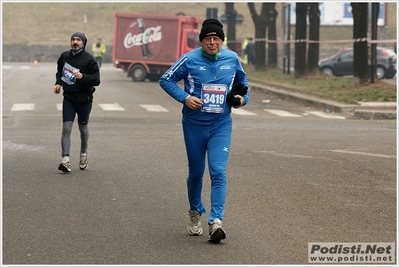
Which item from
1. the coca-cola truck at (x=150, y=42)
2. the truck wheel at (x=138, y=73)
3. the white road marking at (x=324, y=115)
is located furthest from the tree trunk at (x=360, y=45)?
the truck wheel at (x=138, y=73)

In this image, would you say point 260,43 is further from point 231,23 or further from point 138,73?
point 231,23

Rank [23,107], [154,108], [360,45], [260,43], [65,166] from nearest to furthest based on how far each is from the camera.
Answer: [65,166] < [23,107] < [154,108] < [360,45] < [260,43]

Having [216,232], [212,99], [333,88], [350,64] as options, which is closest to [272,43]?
[350,64]

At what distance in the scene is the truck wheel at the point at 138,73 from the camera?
39594 millimetres

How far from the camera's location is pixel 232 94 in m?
8.34

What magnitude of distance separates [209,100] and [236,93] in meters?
0.26

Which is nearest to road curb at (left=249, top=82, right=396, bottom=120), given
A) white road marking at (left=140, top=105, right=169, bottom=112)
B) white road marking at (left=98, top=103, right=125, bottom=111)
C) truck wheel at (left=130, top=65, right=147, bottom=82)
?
white road marking at (left=140, top=105, right=169, bottom=112)

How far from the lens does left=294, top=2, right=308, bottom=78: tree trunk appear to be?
35688 millimetres

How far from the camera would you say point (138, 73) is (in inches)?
1563

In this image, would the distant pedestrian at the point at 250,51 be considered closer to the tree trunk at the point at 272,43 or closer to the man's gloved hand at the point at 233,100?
the tree trunk at the point at 272,43

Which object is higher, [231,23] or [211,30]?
[211,30]

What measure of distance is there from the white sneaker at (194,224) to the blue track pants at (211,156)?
0.28 ft

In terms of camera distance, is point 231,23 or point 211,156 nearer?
point 211,156

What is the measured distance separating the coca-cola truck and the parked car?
752cm
